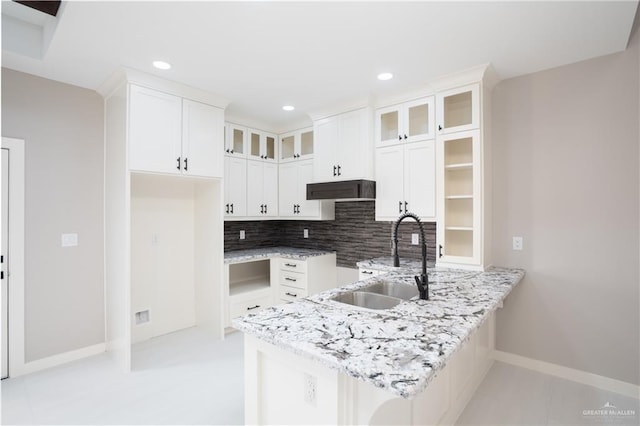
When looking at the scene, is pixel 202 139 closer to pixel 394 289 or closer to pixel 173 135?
pixel 173 135

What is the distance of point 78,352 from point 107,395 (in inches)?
35.3

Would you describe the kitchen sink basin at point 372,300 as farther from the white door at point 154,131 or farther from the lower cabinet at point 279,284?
the white door at point 154,131

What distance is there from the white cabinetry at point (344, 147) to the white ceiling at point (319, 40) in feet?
1.63

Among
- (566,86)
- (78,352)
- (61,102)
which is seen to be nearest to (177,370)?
(78,352)

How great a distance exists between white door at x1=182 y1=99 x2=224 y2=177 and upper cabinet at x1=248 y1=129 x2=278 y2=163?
2.44 ft

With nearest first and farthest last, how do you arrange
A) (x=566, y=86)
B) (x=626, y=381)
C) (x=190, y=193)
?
(x=626, y=381) < (x=566, y=86) < (x=190, y=193)

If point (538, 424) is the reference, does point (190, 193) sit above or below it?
above

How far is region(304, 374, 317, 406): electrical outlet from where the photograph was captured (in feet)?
4.06

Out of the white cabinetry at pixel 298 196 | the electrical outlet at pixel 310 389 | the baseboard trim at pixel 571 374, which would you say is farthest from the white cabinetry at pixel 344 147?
the electrical outlet at pixel 310 389

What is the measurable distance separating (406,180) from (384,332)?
6.68 ft

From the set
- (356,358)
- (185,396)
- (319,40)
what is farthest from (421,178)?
(185,396)

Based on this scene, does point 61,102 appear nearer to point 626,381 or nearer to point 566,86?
point 566,86

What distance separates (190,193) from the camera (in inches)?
146

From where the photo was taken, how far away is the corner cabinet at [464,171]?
8.54ft
